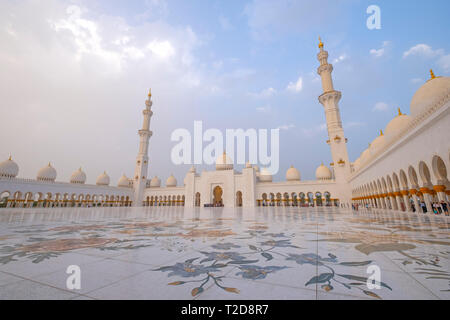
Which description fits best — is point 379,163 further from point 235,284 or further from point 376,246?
point 235,284

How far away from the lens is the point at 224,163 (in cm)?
2953

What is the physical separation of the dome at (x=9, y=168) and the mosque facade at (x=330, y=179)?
7 centimetres

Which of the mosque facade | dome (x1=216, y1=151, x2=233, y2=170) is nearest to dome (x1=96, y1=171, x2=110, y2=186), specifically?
the mosque facade

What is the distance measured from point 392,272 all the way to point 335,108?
24.7m

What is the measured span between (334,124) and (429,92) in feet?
46.7

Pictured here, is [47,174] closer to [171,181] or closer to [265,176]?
[171,181]

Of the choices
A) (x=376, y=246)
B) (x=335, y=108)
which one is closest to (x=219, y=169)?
(x=335, y=108)

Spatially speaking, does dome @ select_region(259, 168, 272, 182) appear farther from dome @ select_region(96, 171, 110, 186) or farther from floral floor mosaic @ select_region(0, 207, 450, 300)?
floral floor mosaic @ select_region(0, 207, 450, 300)

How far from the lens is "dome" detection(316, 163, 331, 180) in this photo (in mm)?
24347

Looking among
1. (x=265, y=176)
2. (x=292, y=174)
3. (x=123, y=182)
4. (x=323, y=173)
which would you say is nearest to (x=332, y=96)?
(x=323, y=173)

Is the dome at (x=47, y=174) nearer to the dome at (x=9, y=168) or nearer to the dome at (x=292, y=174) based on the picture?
the dome at (x=9, y=168)

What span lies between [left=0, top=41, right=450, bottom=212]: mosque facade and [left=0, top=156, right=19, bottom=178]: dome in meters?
0.07

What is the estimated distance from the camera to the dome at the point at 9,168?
19.4 metres

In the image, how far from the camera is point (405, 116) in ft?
39.4
